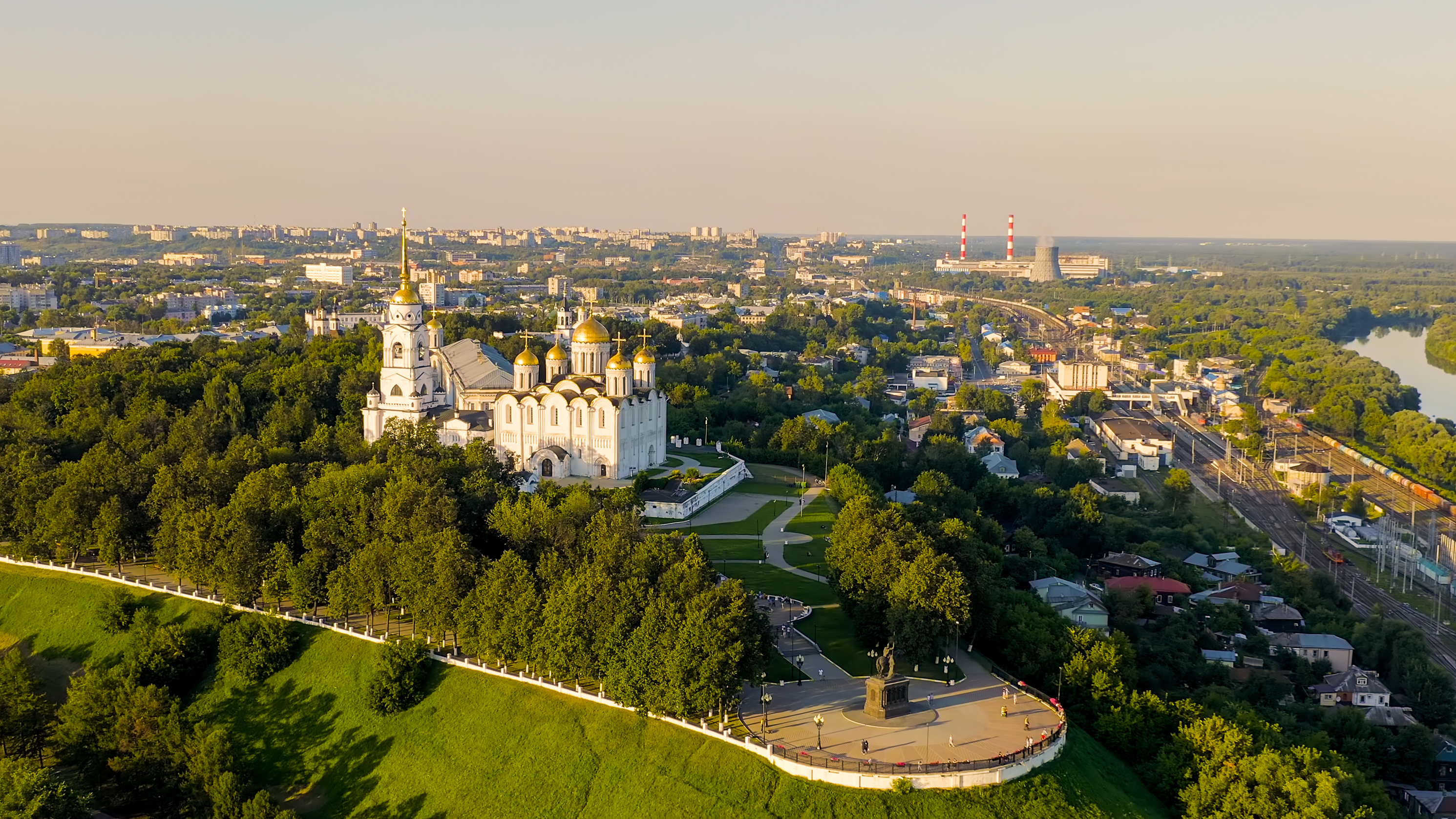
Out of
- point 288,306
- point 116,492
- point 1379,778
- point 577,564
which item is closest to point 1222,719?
point 1379,778

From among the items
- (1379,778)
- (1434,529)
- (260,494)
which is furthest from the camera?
(1434,529)

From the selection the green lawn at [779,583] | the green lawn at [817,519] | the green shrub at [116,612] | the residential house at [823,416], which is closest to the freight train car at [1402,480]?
the residential house at [823,416]

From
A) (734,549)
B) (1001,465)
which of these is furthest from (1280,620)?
(1001,465)

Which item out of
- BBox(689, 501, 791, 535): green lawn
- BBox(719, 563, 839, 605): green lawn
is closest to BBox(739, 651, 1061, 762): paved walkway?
BBox(719, 563, 839, 605): green lawn

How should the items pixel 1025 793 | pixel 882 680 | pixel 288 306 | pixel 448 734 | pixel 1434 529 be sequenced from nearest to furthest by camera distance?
pixel 1025 793
pixel 882 680
pixel 448 734
pixel 1434 529
pixel 288 306

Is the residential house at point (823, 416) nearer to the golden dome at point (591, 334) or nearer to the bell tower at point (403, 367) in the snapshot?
the golden dome at point (591, 334)

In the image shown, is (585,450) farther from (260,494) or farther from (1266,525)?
(1266,525)
